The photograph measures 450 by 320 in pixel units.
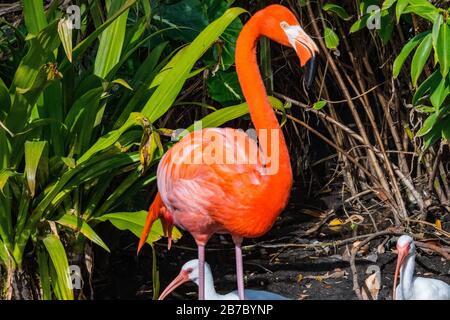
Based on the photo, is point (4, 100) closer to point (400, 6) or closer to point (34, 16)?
point (34, 16)

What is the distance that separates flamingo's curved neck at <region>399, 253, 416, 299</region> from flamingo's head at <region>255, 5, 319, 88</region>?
102 cm

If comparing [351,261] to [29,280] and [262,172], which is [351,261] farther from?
[29,280]

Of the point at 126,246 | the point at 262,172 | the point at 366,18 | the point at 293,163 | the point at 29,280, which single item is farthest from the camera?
the point at 293,163

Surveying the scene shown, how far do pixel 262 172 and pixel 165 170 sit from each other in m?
0.46

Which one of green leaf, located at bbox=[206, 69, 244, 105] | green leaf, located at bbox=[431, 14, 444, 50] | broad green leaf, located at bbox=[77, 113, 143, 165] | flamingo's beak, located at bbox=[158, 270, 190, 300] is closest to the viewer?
green leaf, located at bbox=[431, 14, 444, 50]

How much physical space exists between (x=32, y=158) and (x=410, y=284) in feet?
5.41

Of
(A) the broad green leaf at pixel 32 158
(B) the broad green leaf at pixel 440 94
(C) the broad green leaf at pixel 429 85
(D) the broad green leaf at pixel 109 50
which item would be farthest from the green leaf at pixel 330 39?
(A) the broad green leaf at pixel 32 158

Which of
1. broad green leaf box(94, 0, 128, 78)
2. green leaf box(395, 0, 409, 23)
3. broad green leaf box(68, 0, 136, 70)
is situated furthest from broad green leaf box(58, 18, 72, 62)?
green leaf box(395, 0, 409, 23)

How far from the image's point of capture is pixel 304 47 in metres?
3.29

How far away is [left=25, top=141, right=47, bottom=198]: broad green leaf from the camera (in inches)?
140

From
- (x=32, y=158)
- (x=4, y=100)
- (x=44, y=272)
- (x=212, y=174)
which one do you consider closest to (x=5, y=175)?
(x=32, y=158)

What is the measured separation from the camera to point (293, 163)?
536 centimetres

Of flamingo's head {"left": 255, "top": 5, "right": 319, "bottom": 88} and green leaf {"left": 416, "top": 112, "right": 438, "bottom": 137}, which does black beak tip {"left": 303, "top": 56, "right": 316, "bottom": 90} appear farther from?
green leaf {"left": 416, "top": 112, "right": 438, "bottom": 137}
